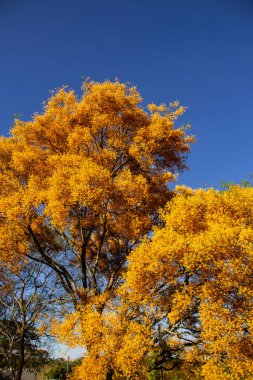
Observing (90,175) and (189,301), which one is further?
(90,175)

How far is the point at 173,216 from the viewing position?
1460 cm

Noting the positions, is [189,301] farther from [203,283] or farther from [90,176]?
[90,176]

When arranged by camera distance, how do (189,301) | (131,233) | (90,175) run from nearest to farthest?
(189,301)
(90,175)
(131,233)

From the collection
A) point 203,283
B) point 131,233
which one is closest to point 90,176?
point 131,233

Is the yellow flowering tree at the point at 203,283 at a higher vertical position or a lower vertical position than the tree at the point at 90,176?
lower

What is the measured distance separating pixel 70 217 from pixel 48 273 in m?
12.3

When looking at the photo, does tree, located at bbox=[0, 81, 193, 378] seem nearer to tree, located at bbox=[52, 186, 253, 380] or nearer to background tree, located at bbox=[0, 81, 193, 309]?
background tree, located at bbox=[0, 81, 193, 309]

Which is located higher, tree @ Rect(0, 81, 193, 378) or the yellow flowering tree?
tree @ Rect(0, 81, 193, 378)

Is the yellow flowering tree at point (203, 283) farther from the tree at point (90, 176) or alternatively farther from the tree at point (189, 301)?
the tree at point (90, 176)

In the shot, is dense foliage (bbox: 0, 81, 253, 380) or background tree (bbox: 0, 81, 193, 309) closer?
dense foliage (bbox: 0, 81, 253, 380)

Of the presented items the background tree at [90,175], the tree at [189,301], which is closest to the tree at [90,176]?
the background tree at [90,175]

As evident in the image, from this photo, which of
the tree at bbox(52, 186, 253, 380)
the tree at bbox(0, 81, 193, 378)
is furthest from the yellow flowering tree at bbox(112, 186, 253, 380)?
the tree at bbox(0, 81, 193, 378)

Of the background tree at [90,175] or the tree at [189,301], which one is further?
the background tree at [90,175]

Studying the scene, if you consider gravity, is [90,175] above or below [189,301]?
above
